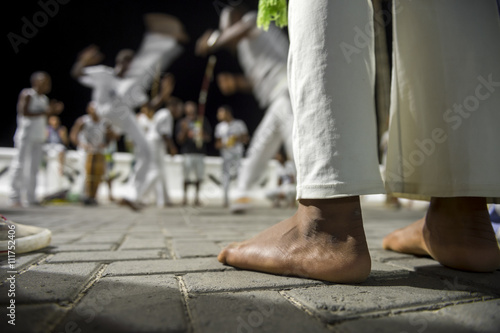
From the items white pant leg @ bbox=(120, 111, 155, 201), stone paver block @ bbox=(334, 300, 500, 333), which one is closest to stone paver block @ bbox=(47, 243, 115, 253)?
stone paver block @ bbox=(334, 300, 500, 333)

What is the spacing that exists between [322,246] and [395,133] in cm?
52

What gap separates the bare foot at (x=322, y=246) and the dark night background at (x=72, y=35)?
9.44 metres

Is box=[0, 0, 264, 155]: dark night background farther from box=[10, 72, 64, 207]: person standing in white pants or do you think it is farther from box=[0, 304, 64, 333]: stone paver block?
box=[0, 304, 64, 333]: stone paver block

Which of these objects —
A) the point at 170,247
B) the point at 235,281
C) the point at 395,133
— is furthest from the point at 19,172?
the point at 395,133

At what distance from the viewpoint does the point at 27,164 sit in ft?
16.5

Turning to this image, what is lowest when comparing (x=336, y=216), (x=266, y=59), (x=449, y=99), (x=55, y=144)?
(x=336, y=216)

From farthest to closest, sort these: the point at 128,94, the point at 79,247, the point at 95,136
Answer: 1. the point at 95,136
2. the point at 128,94
3. the point at 79,247

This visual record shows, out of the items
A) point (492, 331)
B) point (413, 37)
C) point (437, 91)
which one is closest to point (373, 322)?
point (492, 331)

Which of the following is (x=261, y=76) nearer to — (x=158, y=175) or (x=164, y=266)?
(x=158, y=175)

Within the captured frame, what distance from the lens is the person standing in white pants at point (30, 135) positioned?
4.89 m

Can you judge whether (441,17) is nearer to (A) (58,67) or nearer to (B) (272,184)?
(B) (272,184)

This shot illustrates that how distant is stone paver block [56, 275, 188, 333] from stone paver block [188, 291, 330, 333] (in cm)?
4

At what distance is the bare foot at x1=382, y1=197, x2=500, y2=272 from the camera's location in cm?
94

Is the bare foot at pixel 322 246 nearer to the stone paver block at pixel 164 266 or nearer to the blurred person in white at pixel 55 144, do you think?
the stone paver block at pixel 164 266
